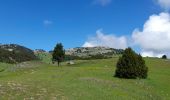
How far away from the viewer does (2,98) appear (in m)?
33.4

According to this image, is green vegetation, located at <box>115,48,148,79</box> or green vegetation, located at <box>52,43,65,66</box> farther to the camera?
green vegetation, located at <box>52,43,65,66</box>

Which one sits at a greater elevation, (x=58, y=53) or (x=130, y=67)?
(x=58, y=53)

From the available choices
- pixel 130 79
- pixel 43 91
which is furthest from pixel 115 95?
pixel 130 79

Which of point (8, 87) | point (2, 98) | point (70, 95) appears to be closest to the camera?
point (2, 98)

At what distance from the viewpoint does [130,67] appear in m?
62.3

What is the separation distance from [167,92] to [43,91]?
58.3 feet

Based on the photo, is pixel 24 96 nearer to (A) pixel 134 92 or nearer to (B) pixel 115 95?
(B) pixel 115 95

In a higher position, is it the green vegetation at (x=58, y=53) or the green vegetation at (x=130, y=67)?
the green vegetation at (x=58, y=53)

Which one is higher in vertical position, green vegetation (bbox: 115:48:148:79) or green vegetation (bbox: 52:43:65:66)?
green vegetation (bbox: 52:43:65:66)

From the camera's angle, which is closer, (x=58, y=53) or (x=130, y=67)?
(x=130, y=67)

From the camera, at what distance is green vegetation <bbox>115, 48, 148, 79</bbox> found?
202 feet

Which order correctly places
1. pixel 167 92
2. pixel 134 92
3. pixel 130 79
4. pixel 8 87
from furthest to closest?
pixel 130 79 → pixel 167 92 → pixel 134 92 → pixel 8 87

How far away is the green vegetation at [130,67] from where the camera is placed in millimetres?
61656

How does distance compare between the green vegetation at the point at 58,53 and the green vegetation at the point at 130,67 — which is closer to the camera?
the green vegetation at the point at 130,67
